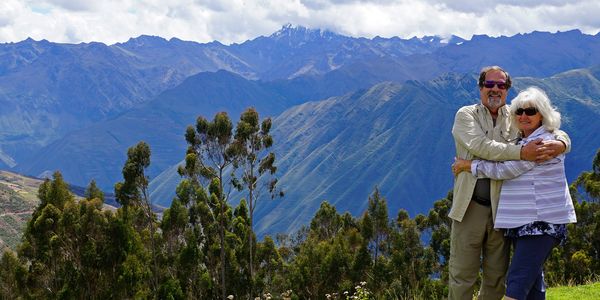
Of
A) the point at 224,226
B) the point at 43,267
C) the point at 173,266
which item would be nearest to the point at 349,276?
the point at 224,226

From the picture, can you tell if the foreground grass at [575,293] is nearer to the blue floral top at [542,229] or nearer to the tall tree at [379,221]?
the blue floral top at [542,229]

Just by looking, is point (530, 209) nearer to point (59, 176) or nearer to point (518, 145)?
point (518, 145)

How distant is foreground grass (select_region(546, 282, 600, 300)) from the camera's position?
11.5 meters

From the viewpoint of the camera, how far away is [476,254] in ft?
25.8

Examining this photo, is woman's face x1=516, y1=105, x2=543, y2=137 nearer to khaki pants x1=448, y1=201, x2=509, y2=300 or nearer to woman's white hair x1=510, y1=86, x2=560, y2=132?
woman's white hair x1=510, y1=86, x2=560, y2=132

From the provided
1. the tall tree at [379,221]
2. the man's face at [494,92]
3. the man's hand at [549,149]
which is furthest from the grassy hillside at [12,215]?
the man's hand at [549,149]

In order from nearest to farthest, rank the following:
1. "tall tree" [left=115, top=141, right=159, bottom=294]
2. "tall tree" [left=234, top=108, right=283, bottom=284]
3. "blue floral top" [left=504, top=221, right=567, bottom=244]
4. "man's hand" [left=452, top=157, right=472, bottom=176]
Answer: "blue floral top" [left=504, top=221, right=567, bottom=244], "man's hand" [left=452, top=157, right=472, bottom=176], "tall tree" [left=115, top=141, right=159, bottom=294], "tall tree" [left=234, top=108, right=283, bottom=284]

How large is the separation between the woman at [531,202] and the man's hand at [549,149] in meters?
0.13

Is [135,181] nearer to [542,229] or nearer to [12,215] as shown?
[542,229]

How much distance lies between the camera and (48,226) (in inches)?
1089

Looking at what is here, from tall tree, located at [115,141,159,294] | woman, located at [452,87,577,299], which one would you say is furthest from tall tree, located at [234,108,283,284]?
woman, located at [452,87,577,299]

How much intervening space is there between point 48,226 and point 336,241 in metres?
21.2

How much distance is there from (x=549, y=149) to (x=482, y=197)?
1.04 meters

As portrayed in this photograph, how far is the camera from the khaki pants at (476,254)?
304 inches
